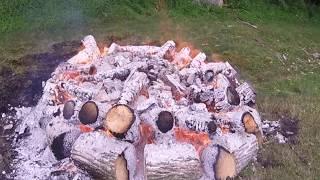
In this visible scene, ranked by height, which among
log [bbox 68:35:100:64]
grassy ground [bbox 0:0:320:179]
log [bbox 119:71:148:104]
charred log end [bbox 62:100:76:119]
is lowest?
grassy ground [bbox 0:0:320:179]

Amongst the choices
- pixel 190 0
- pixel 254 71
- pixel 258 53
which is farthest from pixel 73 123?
pixel 190 0

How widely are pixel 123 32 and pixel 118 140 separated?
411 centimetres

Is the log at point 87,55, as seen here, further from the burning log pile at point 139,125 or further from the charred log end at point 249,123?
the charred log end at point 249,123

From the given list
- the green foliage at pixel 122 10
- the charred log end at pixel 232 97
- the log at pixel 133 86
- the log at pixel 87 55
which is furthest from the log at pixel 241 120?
the green foliage at pixel 122 10

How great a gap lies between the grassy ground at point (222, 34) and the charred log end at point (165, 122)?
176 cm

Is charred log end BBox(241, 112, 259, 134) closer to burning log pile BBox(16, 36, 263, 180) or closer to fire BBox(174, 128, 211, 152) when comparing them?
burning log pile BBox(16, 36, 263, 180)

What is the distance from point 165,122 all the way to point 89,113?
780 mm

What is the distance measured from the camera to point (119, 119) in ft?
17.4

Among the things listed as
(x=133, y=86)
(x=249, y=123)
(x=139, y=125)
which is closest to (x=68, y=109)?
(x=133, y=86)

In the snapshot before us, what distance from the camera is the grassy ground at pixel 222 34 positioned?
7438 millimetres

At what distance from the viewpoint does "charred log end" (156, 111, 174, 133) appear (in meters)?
5.42

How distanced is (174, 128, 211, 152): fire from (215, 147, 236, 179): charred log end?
0.78 ft

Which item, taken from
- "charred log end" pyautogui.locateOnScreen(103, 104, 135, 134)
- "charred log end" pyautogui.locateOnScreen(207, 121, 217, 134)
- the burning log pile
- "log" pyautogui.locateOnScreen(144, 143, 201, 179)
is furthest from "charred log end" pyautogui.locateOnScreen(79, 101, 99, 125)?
"charred log end" pyautogui.locateOnScreen(207, 121, 217, 134)

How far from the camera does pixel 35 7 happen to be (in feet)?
30.9
